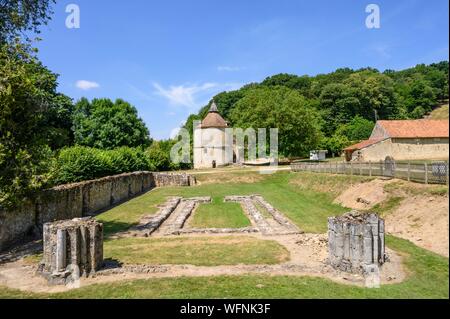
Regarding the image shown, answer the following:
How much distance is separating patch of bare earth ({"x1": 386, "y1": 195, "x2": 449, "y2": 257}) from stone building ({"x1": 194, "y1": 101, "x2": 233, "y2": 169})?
40712mm

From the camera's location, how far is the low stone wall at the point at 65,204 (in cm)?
1302

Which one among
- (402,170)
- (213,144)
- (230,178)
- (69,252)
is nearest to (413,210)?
(402,170)

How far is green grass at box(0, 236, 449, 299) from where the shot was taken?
7465 millimetres

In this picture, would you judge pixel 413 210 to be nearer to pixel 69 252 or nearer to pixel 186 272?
pixel 186 272

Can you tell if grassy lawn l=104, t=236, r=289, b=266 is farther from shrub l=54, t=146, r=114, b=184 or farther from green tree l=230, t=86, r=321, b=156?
green tree l=230, t=86, r=321, b=156

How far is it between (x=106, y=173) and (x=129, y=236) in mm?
15795

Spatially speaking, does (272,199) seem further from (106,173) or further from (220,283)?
(220,283)

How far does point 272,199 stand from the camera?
2441 cm

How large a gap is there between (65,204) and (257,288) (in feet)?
43.1

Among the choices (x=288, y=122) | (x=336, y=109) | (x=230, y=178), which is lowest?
(x=230, y=178)

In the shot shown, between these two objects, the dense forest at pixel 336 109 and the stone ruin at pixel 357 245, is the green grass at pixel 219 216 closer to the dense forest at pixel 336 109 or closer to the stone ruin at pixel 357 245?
the stone ruin at pixel 357 245

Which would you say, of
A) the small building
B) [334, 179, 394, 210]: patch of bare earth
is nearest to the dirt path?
[334, 179, 394, 210]: patch of bare earth

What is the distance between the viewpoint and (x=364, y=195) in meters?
18.3
